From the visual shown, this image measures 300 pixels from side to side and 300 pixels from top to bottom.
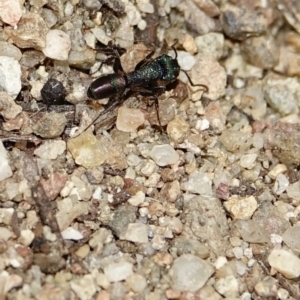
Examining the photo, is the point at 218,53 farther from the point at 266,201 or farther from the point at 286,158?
the point at 266,201

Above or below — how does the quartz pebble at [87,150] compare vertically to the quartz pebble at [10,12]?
below

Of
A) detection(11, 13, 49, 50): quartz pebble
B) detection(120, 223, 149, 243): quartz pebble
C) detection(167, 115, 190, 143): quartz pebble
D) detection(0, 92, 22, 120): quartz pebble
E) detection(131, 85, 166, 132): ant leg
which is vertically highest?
detection(11, 13, 49, 50): quartz pebble

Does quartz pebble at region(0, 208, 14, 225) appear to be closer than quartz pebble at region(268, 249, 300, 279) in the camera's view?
Yes

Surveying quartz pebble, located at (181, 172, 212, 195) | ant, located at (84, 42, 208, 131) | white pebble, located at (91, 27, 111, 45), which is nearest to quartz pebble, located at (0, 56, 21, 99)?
ant, located at (84, 42, 208, 131)

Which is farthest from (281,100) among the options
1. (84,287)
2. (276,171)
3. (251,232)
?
(84,287)

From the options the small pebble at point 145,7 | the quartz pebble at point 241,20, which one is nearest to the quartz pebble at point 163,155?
the small pebble at point 145,7

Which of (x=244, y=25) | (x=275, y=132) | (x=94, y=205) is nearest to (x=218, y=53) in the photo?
(x=244, y=25)

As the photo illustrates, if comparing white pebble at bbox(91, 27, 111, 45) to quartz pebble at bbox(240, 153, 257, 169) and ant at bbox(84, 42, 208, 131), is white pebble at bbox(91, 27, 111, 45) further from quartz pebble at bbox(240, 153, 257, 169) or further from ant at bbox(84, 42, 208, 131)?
quartz pebble at bbox(240, 153, 257, 169)

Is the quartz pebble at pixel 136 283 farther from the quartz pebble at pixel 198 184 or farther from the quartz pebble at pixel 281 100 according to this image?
the quartz pebble at pixel 281 100
